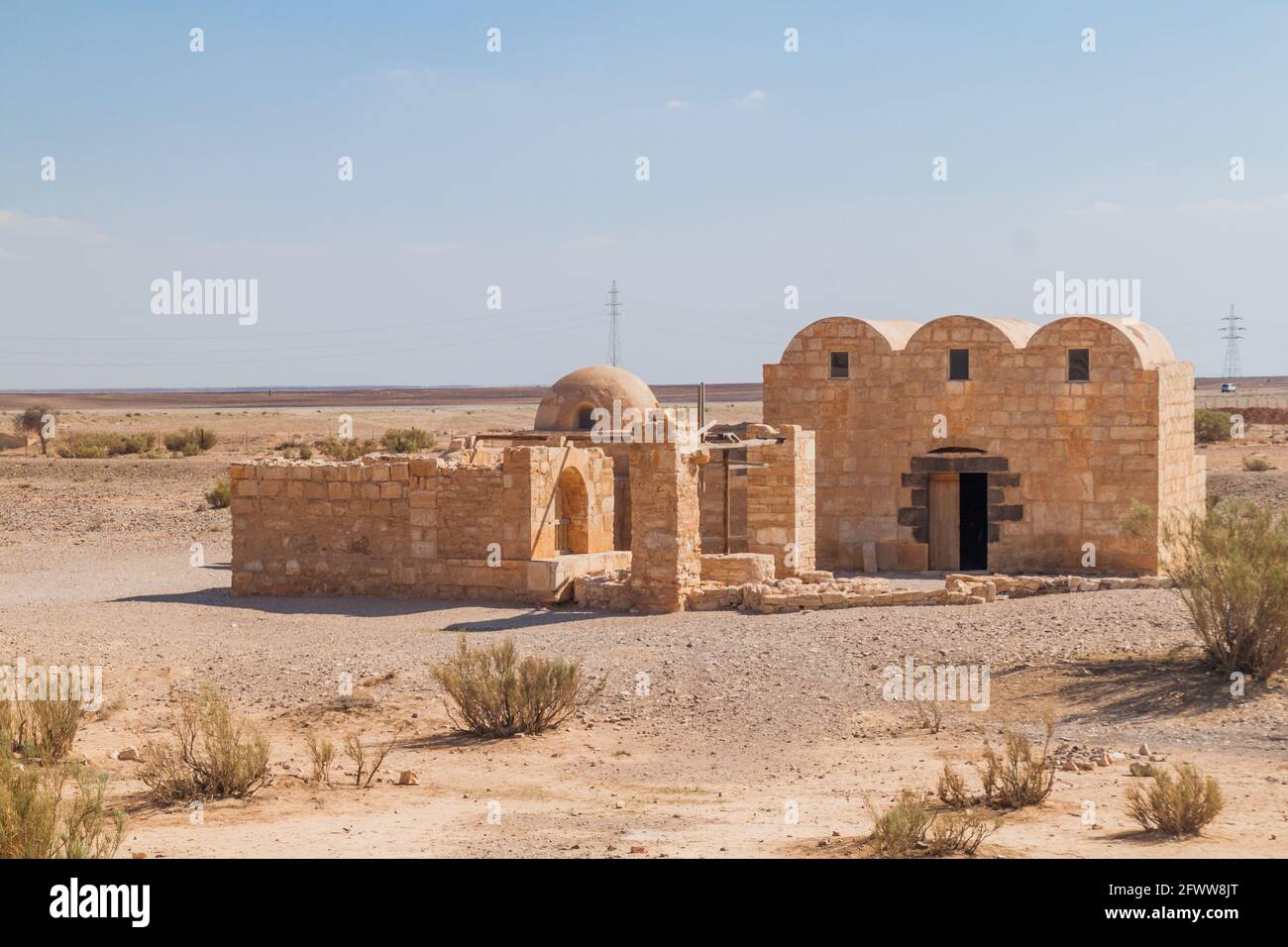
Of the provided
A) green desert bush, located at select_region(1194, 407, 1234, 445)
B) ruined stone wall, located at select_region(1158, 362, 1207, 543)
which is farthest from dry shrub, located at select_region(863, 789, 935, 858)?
green desert bush, located at select_region(1194, 407, 1234, 445)

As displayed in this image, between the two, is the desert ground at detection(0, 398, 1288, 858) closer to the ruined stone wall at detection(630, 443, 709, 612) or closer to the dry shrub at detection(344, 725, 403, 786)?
the dry shrub at detection(344, 725, 403, 786)

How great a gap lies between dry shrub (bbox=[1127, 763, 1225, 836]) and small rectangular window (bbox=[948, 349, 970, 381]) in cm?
1270

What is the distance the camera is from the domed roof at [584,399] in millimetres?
21156

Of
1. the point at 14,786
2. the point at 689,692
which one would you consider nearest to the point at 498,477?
the point at 689,692

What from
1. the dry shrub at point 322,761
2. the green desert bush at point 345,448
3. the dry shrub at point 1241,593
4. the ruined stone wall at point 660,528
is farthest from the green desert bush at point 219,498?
the dry shrub at point 1241,593

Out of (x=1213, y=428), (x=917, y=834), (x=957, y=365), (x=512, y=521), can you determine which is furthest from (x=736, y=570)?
(x=1213, y=428)

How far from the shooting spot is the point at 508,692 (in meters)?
10.5

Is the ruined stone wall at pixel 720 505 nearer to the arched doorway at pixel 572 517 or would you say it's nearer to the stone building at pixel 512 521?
the stone building at pixel 512 521

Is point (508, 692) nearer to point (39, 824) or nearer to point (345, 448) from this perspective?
point (39, 824)

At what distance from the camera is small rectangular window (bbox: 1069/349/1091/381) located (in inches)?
738

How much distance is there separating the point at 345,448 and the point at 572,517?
884 inches

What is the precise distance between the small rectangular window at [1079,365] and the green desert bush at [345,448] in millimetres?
21652

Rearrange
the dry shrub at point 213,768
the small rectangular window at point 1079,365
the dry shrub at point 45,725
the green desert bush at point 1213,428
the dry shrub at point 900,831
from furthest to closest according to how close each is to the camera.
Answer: the green desert bush at point 1213,428 < the small rectangular window at point 1079,365 < the dry shrub at point 45,725 < the dry shrub at point 213,768 < the dry shrub at point 900,831

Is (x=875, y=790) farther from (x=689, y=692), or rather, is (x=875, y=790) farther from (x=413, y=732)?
(x=413, y=732)
